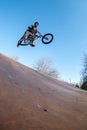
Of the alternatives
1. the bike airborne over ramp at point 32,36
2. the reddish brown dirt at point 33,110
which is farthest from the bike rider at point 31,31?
the reddish brown dirt at point 33,110

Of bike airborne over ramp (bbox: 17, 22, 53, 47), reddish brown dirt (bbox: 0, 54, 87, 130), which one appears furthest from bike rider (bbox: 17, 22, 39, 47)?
reddish brown dirt (bbox: 0, 54, 87, 130)

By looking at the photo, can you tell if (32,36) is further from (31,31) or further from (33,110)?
(33,110)

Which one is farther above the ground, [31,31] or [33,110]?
[31,31]

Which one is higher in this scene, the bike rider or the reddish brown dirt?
the bike rider

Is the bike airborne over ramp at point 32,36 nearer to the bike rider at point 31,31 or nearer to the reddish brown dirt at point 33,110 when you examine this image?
the bike rider at point 31,31

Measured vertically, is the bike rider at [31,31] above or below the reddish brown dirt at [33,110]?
above

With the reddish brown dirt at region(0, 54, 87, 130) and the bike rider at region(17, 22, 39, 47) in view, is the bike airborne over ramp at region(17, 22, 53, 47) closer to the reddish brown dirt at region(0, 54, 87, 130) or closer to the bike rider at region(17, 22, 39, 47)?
the bike rider at region(17, 22, 39, 47)

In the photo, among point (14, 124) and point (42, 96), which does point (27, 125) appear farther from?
point (42, 96)

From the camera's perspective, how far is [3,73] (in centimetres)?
223

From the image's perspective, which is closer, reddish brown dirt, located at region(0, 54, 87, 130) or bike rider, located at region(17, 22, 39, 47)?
reddish brown dirt, located at region(0, 54, 87, 130)

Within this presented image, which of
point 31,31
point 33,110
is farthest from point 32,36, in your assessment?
point 33,110

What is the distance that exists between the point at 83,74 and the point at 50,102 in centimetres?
3015

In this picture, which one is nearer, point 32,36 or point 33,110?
point 33,110

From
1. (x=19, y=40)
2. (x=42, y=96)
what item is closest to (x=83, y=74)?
(x=19, y=40)
